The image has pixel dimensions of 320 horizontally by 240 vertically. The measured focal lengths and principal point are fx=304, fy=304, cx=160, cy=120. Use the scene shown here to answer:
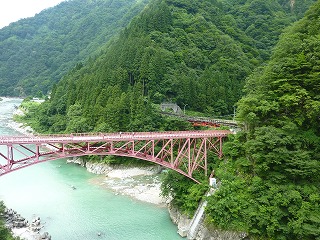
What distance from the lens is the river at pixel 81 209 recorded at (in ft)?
77.0

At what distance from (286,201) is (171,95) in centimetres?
3377

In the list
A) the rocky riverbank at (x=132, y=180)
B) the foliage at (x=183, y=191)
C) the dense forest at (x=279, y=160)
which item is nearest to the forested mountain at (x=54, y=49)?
the rocky riverbank at (x=132, y=180)

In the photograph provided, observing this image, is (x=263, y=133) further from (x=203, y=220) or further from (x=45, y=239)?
(x=45, y=239)

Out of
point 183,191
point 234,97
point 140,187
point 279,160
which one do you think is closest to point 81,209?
point 140,187

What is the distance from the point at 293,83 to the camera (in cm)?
2177

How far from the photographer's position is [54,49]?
16675 centimetres

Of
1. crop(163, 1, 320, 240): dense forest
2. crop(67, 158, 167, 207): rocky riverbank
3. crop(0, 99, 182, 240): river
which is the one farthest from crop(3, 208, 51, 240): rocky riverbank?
crop(163, 1, 320, 240): dense forest

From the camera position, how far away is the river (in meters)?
23.5

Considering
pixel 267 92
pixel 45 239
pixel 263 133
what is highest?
pixel 267 92

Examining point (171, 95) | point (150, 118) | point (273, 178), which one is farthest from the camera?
point (171, 95)

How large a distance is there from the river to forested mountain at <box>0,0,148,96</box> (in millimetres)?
105488

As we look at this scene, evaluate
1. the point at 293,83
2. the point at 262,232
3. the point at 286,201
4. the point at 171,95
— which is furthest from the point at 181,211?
the point at 171,95

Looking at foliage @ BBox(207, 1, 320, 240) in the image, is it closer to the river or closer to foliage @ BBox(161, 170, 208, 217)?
foliage @ BBox(161, 170, 208, 217)

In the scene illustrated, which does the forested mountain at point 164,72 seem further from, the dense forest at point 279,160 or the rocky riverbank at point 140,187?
the dense forest at point 279,160
